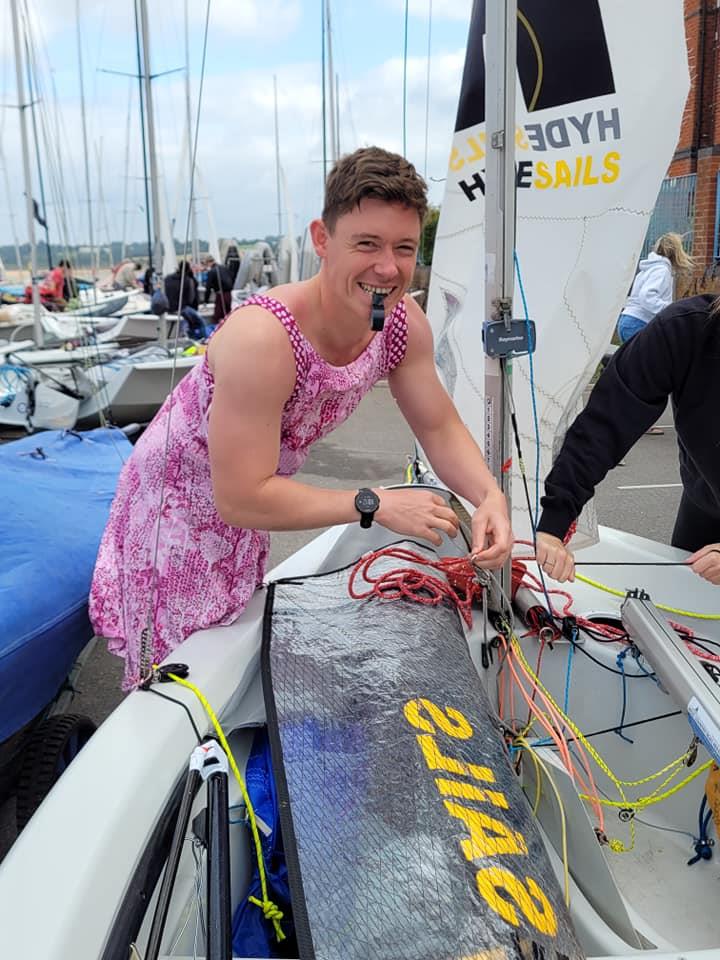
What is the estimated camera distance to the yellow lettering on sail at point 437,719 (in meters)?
1.19

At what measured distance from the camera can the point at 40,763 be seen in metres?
1.93

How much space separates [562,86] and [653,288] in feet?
12.6

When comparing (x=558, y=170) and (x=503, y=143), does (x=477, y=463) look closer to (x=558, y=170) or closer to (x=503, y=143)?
(x=503, y=143)

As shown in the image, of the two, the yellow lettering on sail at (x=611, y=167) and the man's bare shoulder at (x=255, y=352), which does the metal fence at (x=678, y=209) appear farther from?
the man's bare shoulder at (x=255, y=352)

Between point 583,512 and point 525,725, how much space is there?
0.71 metres

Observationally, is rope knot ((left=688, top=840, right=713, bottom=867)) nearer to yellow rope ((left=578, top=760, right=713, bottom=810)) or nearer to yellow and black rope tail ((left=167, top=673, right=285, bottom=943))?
yellow rope ((left=578, top=760, right=713, bottom=810))

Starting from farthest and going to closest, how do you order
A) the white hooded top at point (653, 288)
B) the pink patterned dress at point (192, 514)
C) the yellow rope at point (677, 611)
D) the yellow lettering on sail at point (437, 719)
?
the white hooded top at point (653, 288) < the yellow rope at point (677, 611) < the pink patterned dress at point (192, 514) < the yellow lettering on sail at point (437, 719)

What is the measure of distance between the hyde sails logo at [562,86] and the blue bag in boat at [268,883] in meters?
1.55

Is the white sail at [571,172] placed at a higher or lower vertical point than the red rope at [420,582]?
higher

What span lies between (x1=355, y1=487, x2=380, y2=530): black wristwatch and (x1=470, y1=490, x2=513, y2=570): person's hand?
0.75ft

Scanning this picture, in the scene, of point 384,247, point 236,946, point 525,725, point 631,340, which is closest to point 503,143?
point 384,247

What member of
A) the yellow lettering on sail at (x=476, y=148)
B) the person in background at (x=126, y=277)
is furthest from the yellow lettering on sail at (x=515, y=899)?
the person in background at (x=126, y=277)

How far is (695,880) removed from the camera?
165cm

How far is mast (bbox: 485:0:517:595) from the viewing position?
1478 millimetres
